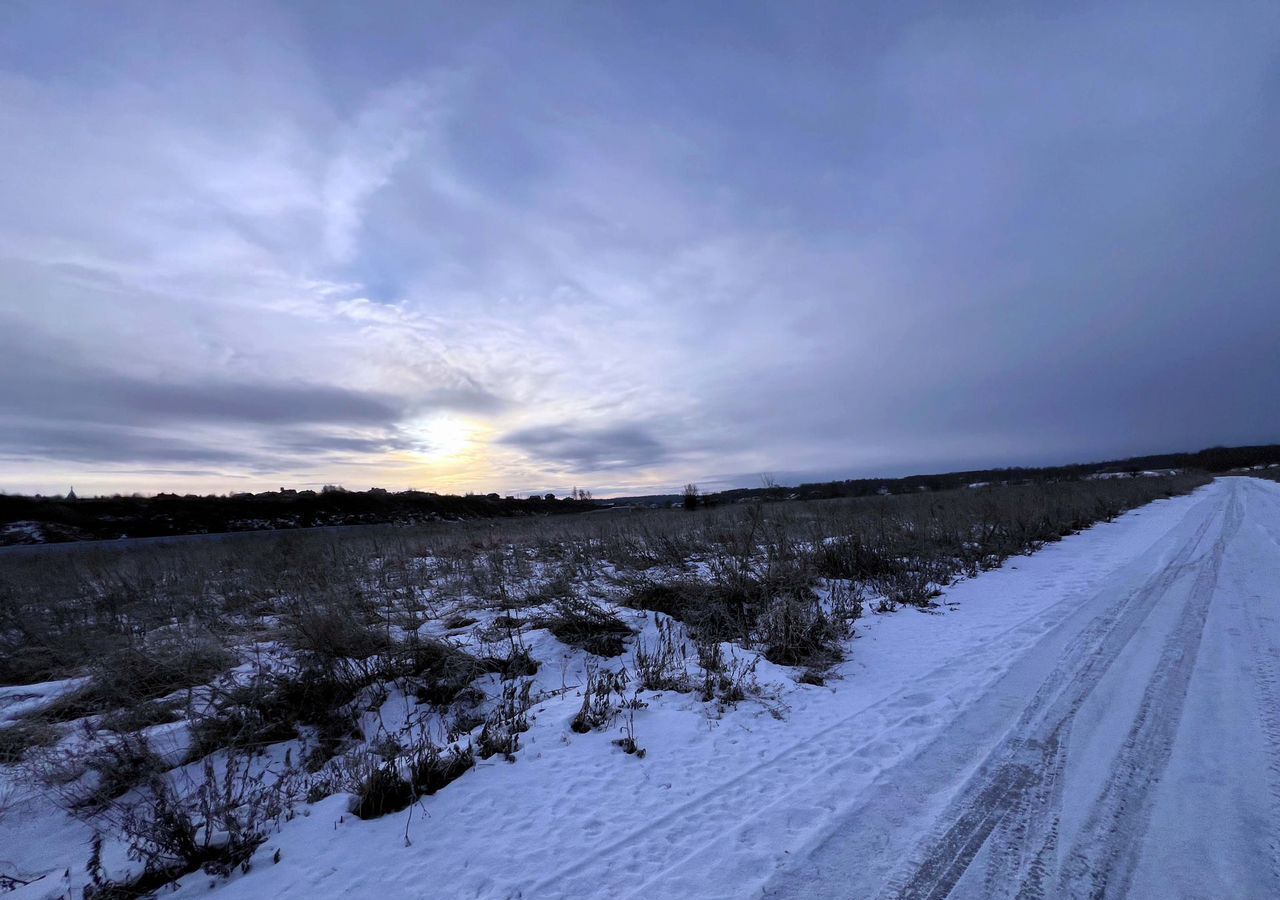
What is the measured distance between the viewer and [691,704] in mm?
4598

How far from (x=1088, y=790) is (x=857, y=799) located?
50.7 inches

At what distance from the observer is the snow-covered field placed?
250 centimetres

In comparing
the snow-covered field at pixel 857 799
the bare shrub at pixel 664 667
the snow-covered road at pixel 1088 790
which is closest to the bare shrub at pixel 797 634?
the snow-covered field at pixel 857 799

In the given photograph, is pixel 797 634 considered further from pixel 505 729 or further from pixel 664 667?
pixel 505 729

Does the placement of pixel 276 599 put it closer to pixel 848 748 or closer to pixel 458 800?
pixel 458 800

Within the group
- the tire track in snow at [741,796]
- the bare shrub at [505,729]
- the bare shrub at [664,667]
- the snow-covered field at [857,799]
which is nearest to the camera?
the snow-covered field at [857,799]

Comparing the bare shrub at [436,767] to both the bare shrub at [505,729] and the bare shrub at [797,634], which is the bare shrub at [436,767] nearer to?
the bare shrub at [505,729]

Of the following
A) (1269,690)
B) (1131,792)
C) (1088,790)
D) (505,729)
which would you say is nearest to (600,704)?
(505,729)

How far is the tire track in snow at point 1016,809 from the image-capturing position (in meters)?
2.42

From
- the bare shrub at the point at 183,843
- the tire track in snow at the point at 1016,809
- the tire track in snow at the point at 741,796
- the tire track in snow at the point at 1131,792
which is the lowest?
the tire track in snow at the point at 741,796

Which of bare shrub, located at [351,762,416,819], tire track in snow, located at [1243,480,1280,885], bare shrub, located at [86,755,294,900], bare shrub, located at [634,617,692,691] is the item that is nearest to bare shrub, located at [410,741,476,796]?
bare shrub, located at [351,762,416,819]

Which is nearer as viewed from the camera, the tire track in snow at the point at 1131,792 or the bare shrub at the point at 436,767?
the tire track in snow at the point at 1131,792

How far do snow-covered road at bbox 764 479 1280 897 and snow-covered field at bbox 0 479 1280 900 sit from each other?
0.04 feet

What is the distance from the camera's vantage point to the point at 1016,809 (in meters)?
2.87
